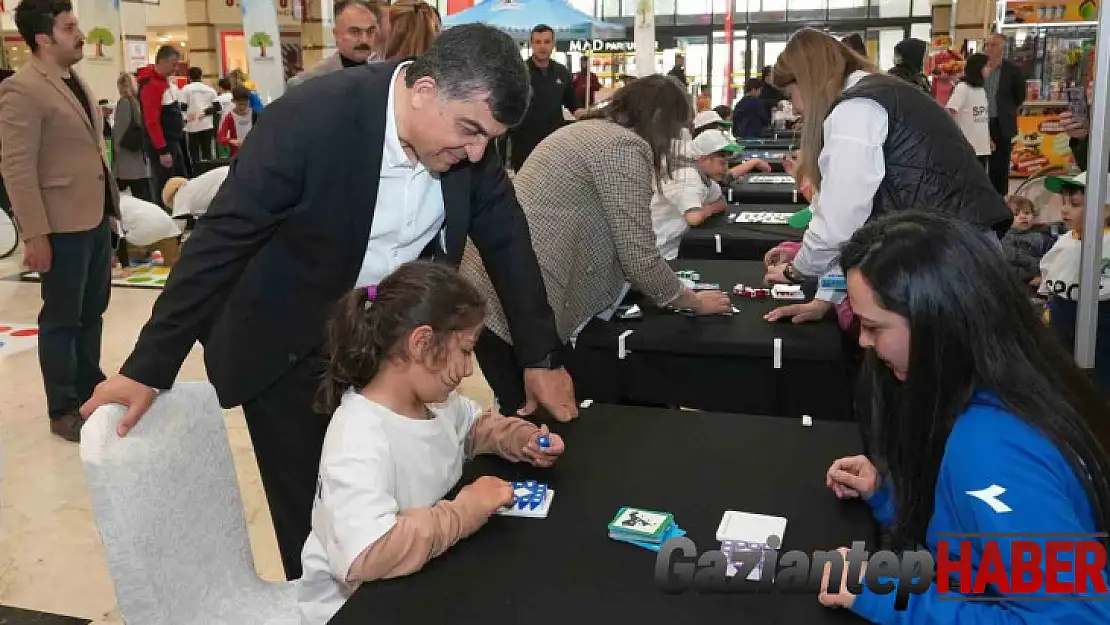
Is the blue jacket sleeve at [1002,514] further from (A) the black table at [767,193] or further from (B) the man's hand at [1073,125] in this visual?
(A) the black table at [767,193]

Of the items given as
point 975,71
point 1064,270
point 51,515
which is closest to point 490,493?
point 51,515

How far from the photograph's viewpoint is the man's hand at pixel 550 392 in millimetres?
→ 1893

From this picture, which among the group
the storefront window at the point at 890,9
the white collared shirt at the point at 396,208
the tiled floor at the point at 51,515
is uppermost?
the storefront window at the point at 890,9

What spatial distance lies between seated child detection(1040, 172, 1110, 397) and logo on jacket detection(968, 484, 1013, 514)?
2.38 m

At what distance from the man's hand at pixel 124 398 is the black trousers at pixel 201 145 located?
Result: 9.13 metres

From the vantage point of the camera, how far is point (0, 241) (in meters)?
7.02

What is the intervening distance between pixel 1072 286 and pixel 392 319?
2.82m

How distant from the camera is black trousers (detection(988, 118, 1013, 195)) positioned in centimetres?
877

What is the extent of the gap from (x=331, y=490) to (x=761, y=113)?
9.86 m

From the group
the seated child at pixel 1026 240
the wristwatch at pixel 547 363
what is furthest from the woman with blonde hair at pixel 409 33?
the seated child at pixel 1026 240

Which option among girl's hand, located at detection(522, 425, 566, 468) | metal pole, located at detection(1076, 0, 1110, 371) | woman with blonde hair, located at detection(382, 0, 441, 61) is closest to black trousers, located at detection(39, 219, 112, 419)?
woman with blonde hair, located at detection(382, 0, 441, 61)

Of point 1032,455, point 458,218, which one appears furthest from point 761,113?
point 1032,455

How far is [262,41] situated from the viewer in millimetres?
6789

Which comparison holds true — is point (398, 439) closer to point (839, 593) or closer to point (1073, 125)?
point (839, 593)
